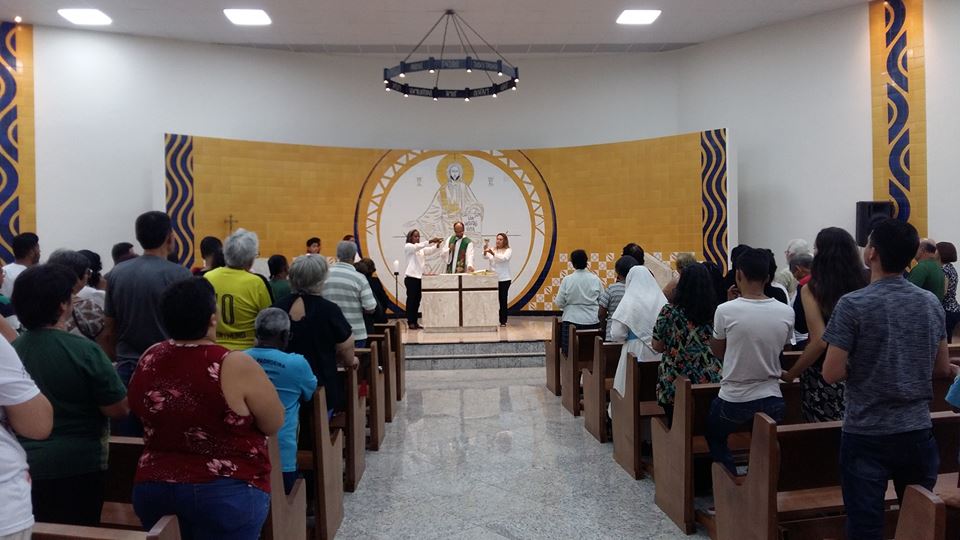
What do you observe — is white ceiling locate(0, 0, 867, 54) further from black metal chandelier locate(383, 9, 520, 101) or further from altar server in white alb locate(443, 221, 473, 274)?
altar server in white alb locate(443, 221, 473, 274)

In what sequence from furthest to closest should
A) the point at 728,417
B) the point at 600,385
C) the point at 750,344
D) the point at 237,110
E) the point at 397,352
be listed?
1. the point at 237,110
2. the point at 397,352
3. the point at 600,385
4. the point at 728,417
5. the point at 750,344

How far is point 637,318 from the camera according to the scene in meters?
4.46

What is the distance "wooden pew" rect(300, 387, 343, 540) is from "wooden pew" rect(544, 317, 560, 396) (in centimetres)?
332

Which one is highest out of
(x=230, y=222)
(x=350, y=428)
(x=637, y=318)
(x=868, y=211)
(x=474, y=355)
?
(x=230, y=222)

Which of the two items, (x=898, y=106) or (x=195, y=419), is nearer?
(x=195, y=419)

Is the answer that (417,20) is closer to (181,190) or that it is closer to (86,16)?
(181,190)

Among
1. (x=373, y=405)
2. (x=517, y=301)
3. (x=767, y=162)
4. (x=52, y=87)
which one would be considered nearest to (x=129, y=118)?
(x=52, y=87)

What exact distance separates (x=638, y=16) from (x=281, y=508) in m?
8.86

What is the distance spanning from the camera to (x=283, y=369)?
2.79 m

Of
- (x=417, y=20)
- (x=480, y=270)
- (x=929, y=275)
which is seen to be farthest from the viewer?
(x=480, y=270)

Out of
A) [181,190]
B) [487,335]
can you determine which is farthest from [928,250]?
[181,190]

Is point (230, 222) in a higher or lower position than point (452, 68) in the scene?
lower

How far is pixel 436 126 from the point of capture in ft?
38.9

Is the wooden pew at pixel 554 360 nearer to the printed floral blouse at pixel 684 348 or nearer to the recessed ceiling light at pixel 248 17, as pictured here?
the printed floral blouse at pixel 684 348
